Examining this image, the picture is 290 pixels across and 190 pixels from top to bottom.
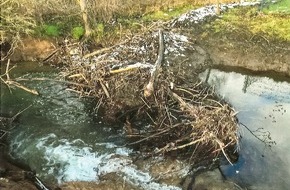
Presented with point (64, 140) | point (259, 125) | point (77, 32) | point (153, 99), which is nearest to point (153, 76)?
point (153, 99)

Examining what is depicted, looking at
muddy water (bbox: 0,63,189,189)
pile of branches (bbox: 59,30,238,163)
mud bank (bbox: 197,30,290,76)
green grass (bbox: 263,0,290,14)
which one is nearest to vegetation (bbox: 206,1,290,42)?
green grass (bbox: 263,0,290,14)

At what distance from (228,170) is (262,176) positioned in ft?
2.99

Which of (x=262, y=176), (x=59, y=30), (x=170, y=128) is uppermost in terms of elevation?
(x=59, y=30)

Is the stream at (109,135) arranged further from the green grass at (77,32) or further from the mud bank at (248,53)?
the green grass at (77,32)

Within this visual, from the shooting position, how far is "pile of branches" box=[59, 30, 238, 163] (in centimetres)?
1073

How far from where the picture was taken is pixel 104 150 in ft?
38.3

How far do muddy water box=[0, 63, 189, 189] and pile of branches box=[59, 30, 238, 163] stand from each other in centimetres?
59

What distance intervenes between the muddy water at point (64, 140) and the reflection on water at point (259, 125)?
190 centimetres

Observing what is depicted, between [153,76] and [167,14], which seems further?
[167,14]

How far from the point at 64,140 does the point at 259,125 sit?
628cm

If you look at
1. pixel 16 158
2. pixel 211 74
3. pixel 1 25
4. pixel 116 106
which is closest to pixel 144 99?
pixel 116 106

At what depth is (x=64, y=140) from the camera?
12.3m

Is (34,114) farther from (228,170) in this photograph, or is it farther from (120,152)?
(228,170)

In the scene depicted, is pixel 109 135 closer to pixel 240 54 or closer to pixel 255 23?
pixel 240 54
